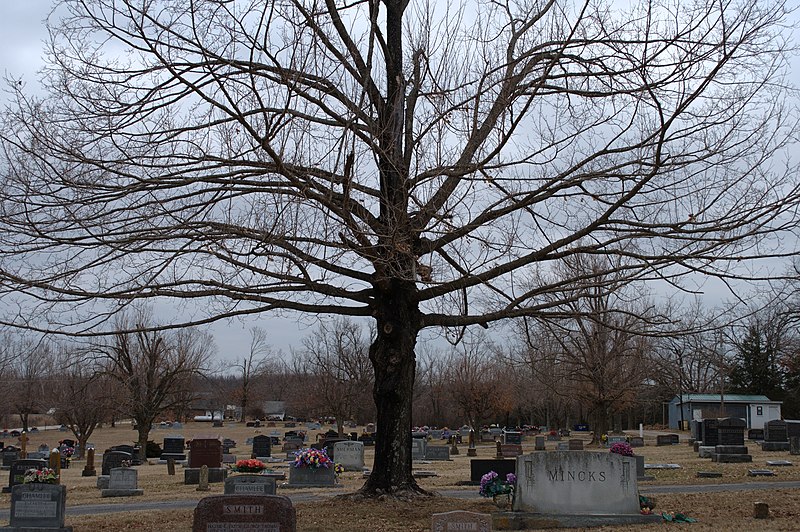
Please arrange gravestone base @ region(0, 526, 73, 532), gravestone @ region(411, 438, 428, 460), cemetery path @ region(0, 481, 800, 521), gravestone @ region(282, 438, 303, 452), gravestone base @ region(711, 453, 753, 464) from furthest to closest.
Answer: gravestone @ region(282, 438, 303, 452)
gravestone @ region(411, 438, 428, 460)
gravestone base @ region(711, 453, 753, 464)
cemetery path @ region(0, 481, 800, 521)
gravestone base @ region(0, 526, 73, 532)

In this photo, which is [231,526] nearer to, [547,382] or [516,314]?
[516,314]

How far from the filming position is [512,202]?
42.8 feet

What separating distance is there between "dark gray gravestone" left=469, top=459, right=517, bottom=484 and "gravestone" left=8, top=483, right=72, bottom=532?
30.5ft

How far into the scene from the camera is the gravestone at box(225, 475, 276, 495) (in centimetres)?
1673

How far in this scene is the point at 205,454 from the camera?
29.6 metres

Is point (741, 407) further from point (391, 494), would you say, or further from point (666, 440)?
point (391, 494)

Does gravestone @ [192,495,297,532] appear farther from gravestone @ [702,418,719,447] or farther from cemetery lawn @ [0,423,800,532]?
gravestone @ [702,418,719,447]

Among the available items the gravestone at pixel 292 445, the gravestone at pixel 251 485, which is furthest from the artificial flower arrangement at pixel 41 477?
the gravestone at pixel 292 445

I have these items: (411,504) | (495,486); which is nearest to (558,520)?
(495,486)

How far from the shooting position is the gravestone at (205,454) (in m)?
29.4

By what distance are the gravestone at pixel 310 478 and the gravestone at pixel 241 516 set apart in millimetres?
12681

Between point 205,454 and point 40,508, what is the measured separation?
16148 millimetres

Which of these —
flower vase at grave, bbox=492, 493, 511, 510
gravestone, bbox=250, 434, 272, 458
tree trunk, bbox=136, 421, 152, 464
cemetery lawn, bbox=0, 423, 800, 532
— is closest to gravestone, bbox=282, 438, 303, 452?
gravestone, bbox=250, 434, 272, 458

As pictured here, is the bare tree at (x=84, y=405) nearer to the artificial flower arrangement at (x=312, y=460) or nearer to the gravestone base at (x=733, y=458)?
the artificial flower arrangement at (x=312, y=460)
